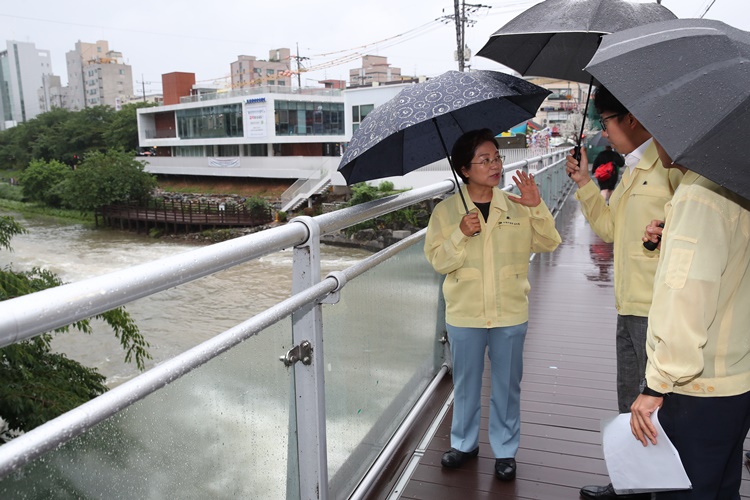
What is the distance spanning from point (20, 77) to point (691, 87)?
8117 inches

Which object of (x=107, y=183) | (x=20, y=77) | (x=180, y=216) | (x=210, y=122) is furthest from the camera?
(x=20, y=77)

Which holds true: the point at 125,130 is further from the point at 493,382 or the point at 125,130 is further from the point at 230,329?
the point at 230,329

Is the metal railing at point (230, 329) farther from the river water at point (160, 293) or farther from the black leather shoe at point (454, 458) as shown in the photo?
the river water at point (160, 293)

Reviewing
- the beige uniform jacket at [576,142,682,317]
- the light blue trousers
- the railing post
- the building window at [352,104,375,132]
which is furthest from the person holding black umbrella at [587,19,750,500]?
the building window at [352,104,375,132]

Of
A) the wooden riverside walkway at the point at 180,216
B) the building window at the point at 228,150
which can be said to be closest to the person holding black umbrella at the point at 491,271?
the wooden riverside walkway at the point at 180,216

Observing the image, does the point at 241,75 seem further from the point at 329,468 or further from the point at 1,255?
the point at 329,468

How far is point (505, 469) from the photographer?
263 cm

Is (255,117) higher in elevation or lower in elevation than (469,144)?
higher

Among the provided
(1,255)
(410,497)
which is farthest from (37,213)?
(410,497)

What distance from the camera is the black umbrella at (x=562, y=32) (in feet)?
8.58

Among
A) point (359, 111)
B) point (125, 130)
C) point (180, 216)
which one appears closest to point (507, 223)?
point (359, 111)

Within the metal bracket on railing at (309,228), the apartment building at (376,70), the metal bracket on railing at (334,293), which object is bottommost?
the metal bracket on railing at (334,293)

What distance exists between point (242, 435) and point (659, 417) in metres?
1.07

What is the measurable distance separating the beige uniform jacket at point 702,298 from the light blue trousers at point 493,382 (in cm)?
108
